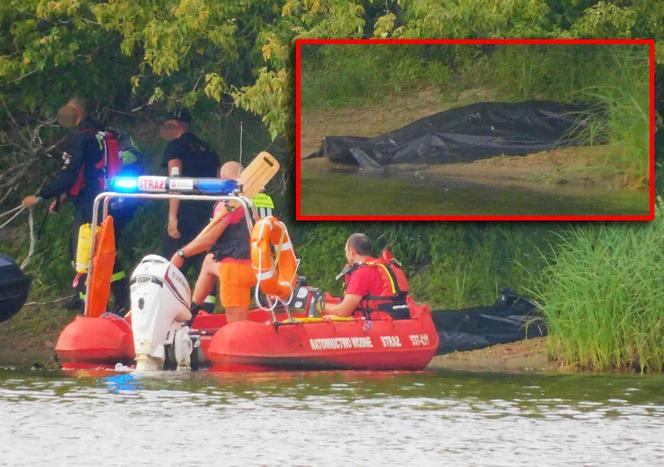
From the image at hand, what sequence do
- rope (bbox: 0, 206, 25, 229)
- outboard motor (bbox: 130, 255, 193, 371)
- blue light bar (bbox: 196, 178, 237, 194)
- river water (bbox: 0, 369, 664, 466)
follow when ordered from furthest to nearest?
rope (bbox: 0, 206, 25, 229)
blue light bar (bbox: 196, 178, 237, 194)
outboard motor (bbox: 130, 255, 193, 371)
river water (bbox: 0, 369, 664, 466)

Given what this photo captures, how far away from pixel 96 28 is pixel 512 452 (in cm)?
765

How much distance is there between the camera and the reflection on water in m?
19.1

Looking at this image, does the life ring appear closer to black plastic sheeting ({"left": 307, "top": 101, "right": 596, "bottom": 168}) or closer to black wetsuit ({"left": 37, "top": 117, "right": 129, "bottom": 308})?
black plastic sheeting ({"left": 307, "top": 101, "right": 596, "bottom": 168})

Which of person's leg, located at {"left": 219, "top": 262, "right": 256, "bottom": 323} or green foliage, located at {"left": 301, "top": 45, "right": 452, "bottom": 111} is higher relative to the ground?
green foliage, located at {"left": 301, "top": 45, "right": 452, "bottom": 111}

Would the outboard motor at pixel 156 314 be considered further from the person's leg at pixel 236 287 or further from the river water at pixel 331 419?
the person's leg at pixel 236 287

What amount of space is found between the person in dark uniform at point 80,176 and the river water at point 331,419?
7.10 ft

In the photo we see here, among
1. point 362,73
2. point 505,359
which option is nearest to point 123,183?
point 362,73

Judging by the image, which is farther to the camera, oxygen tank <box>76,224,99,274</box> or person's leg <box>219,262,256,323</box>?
oxygen tank <box>76,224,99,274</box>

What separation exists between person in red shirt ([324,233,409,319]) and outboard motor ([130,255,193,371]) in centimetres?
128

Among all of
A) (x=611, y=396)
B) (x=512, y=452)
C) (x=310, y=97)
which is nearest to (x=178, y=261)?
(x=310, y=97)

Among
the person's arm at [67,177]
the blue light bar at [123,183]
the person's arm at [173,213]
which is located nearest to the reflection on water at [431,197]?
the person's arm at [173,213]

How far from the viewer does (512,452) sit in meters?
13.6

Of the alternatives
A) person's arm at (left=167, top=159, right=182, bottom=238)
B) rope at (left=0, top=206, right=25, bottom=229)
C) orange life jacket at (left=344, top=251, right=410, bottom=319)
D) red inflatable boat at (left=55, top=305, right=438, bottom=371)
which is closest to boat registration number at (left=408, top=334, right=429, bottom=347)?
red inflatable boat at (left=55, top=305, right=438, bottom=371)

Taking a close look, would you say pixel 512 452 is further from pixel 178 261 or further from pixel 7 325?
pixel 7 325
